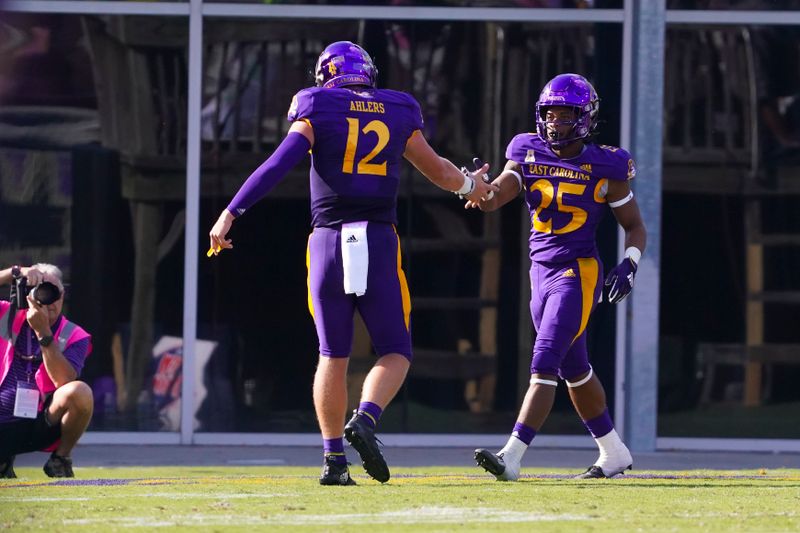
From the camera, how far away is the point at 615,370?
11555 millimetres

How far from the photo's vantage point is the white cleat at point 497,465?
743 cm

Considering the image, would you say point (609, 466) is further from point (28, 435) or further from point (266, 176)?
point (28, 435)

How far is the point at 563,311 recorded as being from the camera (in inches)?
304

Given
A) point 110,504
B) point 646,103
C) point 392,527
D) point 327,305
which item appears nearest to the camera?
point 392,527

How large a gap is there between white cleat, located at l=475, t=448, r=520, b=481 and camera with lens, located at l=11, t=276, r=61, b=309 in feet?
7.94

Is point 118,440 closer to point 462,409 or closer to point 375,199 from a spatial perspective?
point 462,409

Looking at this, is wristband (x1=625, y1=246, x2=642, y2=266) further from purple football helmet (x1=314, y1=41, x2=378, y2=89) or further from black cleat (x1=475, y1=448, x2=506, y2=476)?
purple football helmet (x1=314, y1=41, x2=378, y2=89)

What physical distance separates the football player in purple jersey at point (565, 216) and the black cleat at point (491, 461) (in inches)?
7.5

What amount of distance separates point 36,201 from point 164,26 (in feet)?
4.65

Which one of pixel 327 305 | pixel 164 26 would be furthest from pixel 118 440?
pixel 327 305

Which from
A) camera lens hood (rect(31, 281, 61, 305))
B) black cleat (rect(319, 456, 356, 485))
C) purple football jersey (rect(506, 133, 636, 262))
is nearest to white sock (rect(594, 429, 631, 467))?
purple football jersey (rect(506, 133, 636, 262))

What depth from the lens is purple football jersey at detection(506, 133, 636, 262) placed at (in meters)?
7.86

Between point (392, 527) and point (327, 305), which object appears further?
point (327, 305)

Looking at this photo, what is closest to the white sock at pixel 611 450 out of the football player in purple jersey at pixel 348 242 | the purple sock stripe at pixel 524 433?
the purple sock stripe at pixel 524 433
